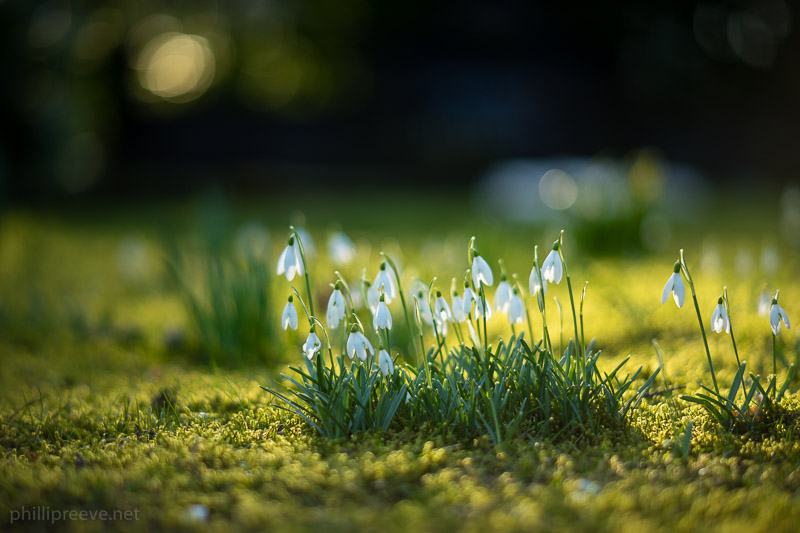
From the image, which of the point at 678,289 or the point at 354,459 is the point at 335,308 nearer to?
the point at 354,459

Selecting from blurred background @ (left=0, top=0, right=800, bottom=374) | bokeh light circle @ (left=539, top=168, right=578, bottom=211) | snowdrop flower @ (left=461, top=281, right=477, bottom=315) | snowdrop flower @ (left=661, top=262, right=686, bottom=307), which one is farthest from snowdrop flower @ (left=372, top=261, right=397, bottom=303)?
bokeh light circle @ (left=539, top=168, right=578, bottom=211)

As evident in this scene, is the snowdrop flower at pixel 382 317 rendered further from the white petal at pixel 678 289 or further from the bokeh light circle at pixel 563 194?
the bokeh light circle at pixel 563 194

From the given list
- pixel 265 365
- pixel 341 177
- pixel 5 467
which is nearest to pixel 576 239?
pixel 265 365

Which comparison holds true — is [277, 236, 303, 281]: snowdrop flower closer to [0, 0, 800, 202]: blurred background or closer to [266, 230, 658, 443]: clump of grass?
[266, 230, 658, 443]: clump of grass

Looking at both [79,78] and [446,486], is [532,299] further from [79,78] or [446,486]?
[79,78]

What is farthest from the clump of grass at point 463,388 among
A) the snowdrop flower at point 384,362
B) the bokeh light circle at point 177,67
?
the bokeh light circle at point 177,67

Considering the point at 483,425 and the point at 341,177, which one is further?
the point at 341,177

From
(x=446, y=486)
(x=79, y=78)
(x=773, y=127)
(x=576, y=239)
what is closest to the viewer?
(x=446, y=486)

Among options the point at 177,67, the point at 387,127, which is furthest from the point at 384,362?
the point at 177,67
